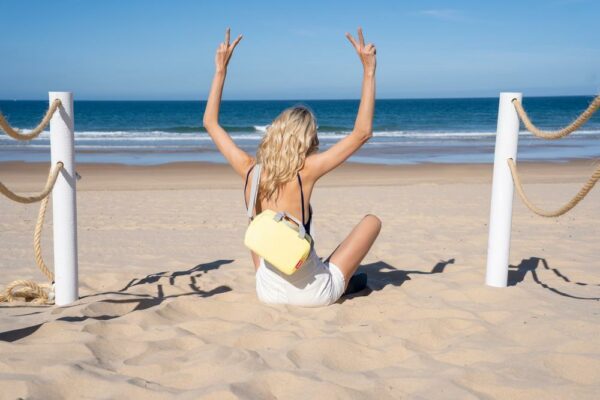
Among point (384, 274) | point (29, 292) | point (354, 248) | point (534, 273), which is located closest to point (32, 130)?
point (29, 292)

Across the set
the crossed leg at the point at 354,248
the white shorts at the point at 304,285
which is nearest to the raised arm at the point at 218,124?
the white shorts at the point at 304,285

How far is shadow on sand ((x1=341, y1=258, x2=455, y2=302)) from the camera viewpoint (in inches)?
174

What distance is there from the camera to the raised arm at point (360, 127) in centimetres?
363

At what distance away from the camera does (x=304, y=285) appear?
151 inches

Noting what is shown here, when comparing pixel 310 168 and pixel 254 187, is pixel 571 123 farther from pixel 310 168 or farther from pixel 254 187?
pixel 254 187

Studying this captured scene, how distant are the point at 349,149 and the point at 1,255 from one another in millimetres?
3840

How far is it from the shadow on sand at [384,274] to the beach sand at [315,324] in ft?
0.05

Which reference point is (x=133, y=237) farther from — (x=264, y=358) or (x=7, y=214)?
(x=264, y=358)

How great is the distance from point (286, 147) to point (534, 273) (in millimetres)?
2422

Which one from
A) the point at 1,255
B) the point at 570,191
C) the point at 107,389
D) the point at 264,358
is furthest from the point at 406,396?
the point at 570,191

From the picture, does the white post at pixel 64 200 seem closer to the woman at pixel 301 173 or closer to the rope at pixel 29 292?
the rope at pixel 29 292

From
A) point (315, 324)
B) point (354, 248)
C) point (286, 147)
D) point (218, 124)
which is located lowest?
point (315, 324)

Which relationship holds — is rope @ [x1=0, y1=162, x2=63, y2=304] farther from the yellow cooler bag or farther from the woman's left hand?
the yellow cooler bag

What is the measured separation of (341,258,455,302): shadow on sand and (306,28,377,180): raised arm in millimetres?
982
